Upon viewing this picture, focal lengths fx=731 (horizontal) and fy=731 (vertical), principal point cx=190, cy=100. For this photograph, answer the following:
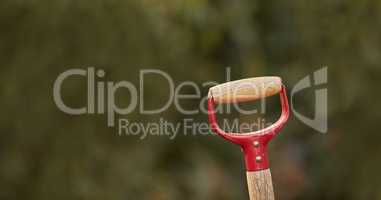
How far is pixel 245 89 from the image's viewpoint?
134 centimetres

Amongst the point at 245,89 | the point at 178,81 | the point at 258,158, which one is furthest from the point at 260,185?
the point at 178,81

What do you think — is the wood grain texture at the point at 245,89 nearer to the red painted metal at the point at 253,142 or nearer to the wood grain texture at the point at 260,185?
the red painted metal at the point at 253,142

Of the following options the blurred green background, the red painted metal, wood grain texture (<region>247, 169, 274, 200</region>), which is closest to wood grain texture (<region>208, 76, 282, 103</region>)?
the red painted metal

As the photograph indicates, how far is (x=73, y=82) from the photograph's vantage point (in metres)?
2.89

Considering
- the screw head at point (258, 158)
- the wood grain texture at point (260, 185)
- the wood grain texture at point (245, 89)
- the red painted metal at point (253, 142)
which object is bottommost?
the wood grain texture at point (260, 185)

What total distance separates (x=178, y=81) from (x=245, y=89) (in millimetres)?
1876

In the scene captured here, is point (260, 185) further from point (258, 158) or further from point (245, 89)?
point (245, 89)

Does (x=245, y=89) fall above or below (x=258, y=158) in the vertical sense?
above

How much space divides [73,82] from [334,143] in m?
1.45

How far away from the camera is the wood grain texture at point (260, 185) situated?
1274mm

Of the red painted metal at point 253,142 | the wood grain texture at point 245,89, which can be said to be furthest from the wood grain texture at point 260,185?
the wood grain texture at point 245,89

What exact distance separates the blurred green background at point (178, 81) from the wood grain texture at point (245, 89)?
1620 millimetres

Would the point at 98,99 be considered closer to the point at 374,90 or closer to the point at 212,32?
the point at 212,32

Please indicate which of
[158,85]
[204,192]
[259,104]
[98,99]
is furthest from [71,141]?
[259,104]
